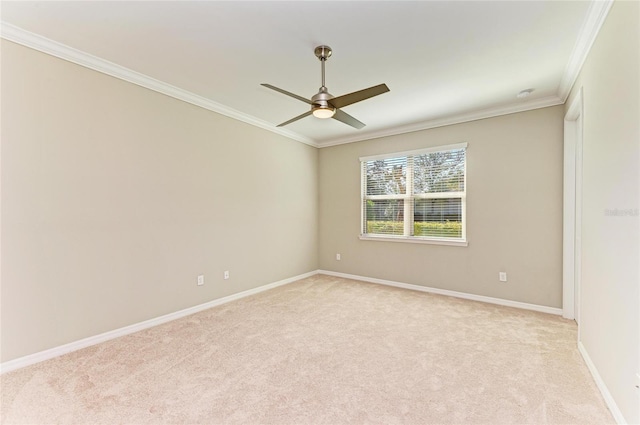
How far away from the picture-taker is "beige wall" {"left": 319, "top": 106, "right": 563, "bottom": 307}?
3.37 metres

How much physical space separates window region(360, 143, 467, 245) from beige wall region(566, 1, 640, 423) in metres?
1.77

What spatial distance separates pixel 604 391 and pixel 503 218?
7.36 feet

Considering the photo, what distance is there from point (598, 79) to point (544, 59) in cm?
65

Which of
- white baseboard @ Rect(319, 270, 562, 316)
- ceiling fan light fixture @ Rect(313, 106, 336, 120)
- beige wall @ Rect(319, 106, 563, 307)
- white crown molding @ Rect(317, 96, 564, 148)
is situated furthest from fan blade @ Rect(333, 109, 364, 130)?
white baseboard @ Rect(319, 270, 562, 316)

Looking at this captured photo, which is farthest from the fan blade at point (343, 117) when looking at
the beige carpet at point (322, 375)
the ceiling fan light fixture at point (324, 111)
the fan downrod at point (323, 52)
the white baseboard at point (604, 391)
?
the white baseboard at point (604, 391)

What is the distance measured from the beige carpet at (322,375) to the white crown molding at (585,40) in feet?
8.29

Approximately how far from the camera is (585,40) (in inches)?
85.0

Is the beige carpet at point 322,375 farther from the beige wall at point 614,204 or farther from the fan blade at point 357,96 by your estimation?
the fan blade at point 357,96

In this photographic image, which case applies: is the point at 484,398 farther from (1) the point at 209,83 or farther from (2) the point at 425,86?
(1) the point at 209,83

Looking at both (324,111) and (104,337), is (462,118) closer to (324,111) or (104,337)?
(324,111)

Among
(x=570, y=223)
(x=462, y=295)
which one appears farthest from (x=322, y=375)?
(x=570, y=223)

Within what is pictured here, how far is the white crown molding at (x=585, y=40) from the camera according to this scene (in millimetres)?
1827

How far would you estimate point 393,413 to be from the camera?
1.68 metres

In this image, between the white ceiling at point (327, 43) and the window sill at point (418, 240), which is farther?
the window sill at point (418, 240)
